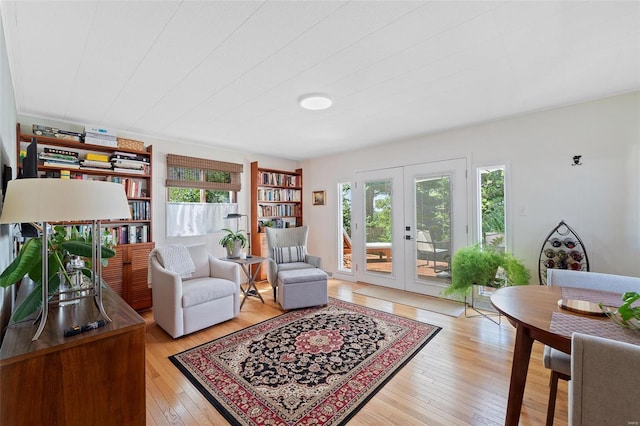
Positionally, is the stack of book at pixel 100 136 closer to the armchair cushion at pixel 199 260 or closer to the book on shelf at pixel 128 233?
the book on shelf at pixel 128 233

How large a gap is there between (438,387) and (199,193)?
12.7 ft

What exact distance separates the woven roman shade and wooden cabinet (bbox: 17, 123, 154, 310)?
0.32 meters

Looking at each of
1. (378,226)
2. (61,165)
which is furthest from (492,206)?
(61,165)

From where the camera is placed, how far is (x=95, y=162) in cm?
316

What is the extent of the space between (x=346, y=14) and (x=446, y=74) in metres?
1.09

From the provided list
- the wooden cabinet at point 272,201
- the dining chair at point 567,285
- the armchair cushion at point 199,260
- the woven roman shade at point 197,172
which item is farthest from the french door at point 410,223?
the armchair cushion at point 199,260

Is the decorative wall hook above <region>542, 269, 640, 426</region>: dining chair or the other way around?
above

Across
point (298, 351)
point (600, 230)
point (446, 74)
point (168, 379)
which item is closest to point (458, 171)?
point (600, 230)

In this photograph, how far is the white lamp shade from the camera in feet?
3.15

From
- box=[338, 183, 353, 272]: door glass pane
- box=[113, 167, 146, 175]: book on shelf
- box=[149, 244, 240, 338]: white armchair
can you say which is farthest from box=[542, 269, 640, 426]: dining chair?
box=[113, 167, 146, 175]: book on shelf

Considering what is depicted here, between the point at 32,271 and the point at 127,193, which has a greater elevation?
the point at 127,193

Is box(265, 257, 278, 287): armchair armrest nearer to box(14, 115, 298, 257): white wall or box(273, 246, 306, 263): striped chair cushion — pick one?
box(273, 246, 306, 263): striped chair cushion

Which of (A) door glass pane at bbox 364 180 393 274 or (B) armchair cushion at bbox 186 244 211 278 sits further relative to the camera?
(A) door glass pane at bbox 364 180 393 274

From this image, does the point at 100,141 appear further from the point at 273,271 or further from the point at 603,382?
the point at 603,382
